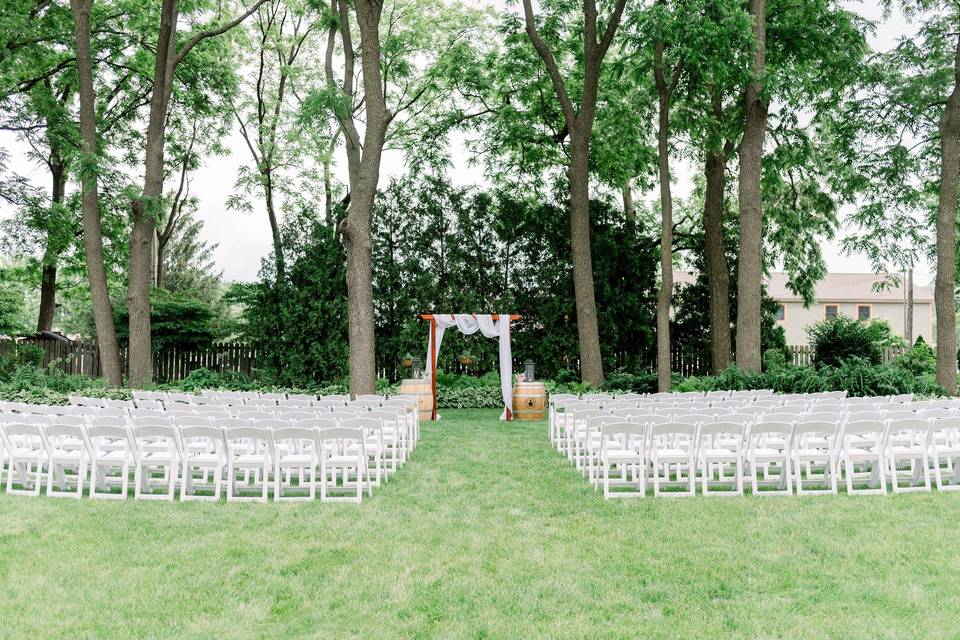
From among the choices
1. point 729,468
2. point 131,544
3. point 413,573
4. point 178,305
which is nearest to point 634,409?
point 729,468

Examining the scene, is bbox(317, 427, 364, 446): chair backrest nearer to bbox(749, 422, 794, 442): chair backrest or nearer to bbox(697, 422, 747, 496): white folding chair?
bbox(697, 422, 747, 496): white folding chair

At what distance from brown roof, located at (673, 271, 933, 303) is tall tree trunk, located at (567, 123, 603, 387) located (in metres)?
25.0

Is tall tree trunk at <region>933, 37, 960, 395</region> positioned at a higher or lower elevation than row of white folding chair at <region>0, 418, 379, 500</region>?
higher

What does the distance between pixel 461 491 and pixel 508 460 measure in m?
2.46

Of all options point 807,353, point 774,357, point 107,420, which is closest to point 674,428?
point 107,420

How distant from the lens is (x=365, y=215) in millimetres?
16641

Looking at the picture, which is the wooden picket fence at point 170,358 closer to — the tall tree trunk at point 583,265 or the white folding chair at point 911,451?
the tall tree trunk at point 583,265

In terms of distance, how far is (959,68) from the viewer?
18.1m

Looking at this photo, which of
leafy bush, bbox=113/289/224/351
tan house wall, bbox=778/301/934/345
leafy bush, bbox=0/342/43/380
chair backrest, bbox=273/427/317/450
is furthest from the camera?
tan house wall, bbox=778/301/934/345

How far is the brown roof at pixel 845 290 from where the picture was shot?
144ft

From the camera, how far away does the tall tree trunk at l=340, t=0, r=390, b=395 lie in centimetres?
1648

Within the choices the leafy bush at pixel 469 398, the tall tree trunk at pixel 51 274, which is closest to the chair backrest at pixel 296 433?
the leafy bush at pixel 469 398

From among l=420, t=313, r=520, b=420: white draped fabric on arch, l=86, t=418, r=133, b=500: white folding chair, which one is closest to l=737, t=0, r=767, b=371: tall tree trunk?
l=420, t=313, r=520, b=420: white draped fabric on arch

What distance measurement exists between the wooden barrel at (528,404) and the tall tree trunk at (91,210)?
32.3ft
